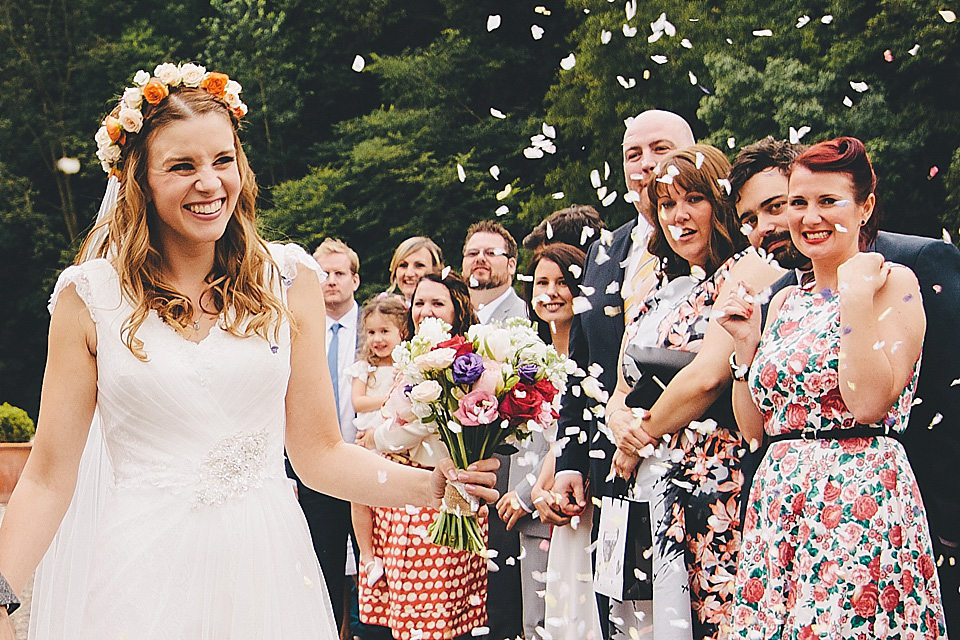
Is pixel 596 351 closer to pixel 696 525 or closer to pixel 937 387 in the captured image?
pixel 696 525

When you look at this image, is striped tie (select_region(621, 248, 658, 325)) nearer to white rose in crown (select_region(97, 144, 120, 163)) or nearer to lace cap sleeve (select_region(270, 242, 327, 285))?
lace cap sleeve (select_region(270, 242, 327, 285))

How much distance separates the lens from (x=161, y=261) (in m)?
3.13

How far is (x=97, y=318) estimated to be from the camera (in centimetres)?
300

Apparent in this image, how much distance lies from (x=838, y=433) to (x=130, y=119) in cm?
211

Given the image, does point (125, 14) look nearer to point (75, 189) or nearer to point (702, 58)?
point (75, 189)

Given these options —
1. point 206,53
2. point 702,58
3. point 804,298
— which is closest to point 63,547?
point 804,298

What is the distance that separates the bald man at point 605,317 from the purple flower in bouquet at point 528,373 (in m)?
1.21

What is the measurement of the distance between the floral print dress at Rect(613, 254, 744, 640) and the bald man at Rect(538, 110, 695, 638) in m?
0.44

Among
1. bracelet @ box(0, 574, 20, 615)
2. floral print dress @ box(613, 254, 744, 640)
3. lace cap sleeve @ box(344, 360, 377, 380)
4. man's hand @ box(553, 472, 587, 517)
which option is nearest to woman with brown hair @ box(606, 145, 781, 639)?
floral print dress @ box(613, 254, 744, 640)

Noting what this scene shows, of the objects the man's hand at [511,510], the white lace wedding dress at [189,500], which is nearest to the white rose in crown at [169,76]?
the white lace wedding dress at [189,500]

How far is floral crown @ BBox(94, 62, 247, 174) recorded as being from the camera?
10.0ft

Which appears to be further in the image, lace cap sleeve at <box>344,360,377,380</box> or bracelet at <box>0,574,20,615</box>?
lace cap sleeve at <box>344,360,377,380</box>

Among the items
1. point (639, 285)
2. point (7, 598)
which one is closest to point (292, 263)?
point (7, 598)

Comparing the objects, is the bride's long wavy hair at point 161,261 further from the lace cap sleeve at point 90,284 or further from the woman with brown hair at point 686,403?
the woman with brown hair at point 686,403
